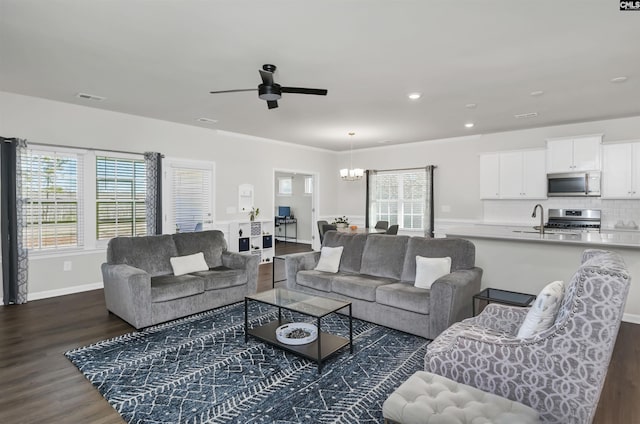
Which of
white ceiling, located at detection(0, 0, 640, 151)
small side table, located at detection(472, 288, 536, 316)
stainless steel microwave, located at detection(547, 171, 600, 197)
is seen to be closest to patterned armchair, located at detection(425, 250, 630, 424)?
small side table, located at detection(472, 288, 536, 316)

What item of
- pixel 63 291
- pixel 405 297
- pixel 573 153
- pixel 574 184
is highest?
pixel 573 153

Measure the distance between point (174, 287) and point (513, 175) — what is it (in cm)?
613

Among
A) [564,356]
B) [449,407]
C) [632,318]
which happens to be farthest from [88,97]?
[632,318]

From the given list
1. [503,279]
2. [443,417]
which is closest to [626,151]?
[503,279]

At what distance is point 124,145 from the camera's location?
5.63 meters

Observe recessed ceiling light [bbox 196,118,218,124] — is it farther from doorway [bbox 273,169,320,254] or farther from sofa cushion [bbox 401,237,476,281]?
doorway [bbox 273,169,320,254]

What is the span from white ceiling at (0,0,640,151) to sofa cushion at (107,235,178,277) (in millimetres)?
1872

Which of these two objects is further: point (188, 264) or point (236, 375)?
point (188, 264)

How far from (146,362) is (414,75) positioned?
3.79 meters

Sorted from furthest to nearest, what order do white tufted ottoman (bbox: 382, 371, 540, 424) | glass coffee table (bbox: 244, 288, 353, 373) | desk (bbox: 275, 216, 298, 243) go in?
1. desk (bbox: 275, 216, 298, 243)
2. glass coffee table (bbox: 244, 288, 353, 373)
3. white tufted ottoman (bbox: 382, 371, 540, 424)

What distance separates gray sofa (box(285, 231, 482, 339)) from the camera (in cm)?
333

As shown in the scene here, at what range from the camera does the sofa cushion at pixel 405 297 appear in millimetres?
3398

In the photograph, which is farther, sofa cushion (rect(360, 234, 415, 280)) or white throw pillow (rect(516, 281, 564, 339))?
sofa cushion (rect(360, 234, 415, 280))

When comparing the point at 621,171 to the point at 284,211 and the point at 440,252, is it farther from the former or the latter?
the point at 284,211
